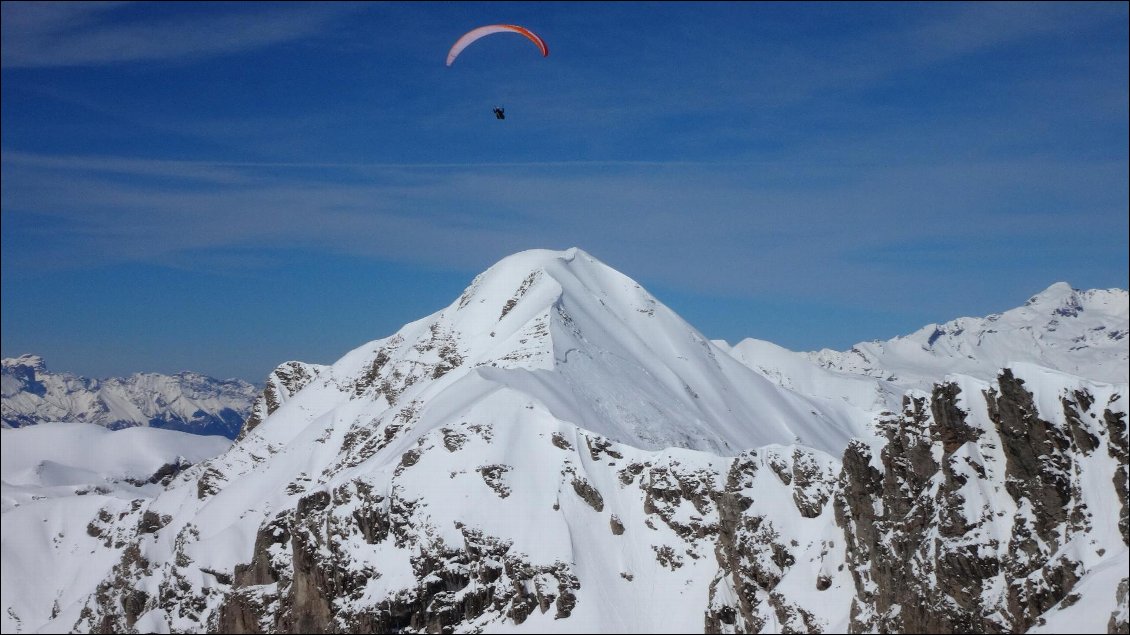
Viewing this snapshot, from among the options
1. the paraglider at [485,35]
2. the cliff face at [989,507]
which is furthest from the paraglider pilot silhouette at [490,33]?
the cliff face at [989,507]

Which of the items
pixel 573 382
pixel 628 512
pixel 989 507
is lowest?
pixel 989 507

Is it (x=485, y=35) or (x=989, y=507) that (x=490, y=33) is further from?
(x=989, y=507)

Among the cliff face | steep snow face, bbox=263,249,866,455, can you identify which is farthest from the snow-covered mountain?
steep snow face, bbox=263,249,866,455

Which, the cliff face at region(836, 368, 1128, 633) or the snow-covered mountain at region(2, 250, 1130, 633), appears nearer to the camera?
the cliff face at region(836, 368, 1128, 633)

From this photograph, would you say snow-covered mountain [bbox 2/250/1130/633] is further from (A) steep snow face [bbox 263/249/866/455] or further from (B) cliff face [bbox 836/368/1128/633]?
(A) steep snow face [bbox 263/249/866/455]

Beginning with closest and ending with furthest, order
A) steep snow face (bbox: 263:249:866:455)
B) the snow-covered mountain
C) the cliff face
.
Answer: the cliff face < the snow-covered mountain < steep snow face (bbox: 263:249:866:455)

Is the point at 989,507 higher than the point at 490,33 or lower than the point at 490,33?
lower

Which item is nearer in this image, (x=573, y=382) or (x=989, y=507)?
(x=989, y=507)

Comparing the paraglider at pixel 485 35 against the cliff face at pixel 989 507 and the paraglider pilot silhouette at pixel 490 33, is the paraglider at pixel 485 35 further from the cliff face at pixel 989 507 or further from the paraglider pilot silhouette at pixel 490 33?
the cliff face at pixel 989 507

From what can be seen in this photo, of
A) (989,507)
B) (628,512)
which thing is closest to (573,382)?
(628,512)
